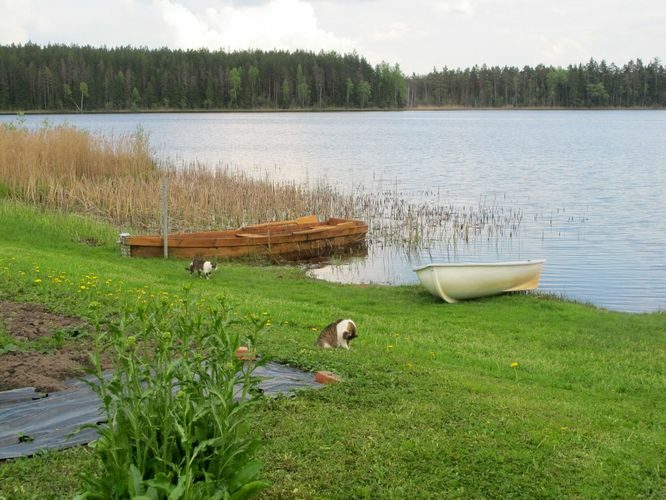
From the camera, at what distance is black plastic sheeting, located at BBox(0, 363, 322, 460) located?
17.7ft

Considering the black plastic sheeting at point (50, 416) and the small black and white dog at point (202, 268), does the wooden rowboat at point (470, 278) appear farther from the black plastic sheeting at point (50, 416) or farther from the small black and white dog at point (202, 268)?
the black plastic sheeting at point (50, 416)

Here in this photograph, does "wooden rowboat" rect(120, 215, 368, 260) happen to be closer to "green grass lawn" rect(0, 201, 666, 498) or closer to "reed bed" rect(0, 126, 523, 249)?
"reed bed" rect(0, 126, 523, 249)

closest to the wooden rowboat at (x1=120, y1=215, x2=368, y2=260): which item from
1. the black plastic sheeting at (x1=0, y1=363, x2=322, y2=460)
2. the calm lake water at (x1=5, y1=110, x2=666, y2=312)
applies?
the calm lake water at (x1=5, y1=110, x2=666, y2=312)

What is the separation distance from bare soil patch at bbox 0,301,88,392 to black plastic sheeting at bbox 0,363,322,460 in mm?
181

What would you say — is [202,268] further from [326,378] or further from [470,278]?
[326,378]

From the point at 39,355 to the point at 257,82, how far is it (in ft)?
467

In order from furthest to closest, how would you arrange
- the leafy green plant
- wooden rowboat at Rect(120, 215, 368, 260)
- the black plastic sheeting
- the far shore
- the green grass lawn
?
the far shore < wooden rowboat at Rect(120, 215, 368, 260) < the black plastic sheeting < the green grass lawn < the leafy green plant

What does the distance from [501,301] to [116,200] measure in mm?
12138

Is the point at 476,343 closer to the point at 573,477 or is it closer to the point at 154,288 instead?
the point at 154,288

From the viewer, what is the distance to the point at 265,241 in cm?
1928

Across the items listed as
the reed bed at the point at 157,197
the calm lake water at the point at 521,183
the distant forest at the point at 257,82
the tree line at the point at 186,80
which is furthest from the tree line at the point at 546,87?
the reed bed at the point at 157,197

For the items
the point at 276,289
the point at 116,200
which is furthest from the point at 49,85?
the point at 276,289

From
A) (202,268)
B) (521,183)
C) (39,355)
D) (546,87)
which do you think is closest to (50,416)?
(39,355)

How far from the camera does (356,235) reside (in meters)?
21.5
